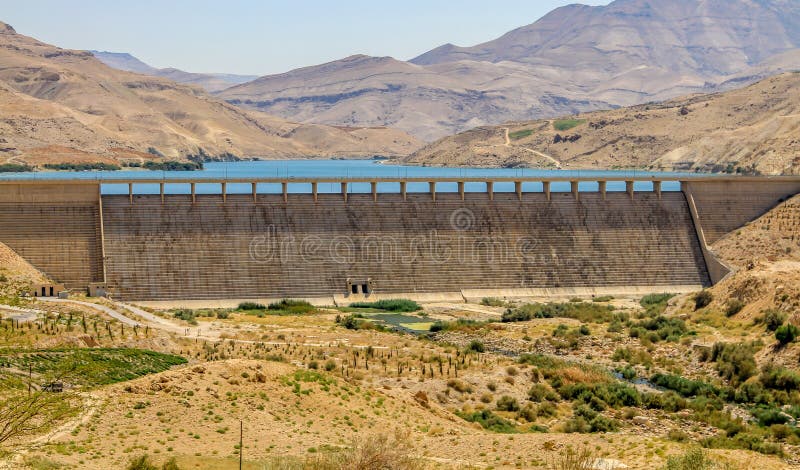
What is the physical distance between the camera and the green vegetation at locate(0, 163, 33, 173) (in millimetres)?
154575

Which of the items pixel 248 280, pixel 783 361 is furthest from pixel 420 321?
pixel 783 361

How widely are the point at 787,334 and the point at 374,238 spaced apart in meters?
29.1

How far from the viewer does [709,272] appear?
70.6 metres

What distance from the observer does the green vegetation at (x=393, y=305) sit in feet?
208

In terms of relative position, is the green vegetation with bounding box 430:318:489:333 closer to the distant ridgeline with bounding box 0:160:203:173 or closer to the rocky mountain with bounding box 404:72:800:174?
the rocky mountain with bounding box 404:72:800:174

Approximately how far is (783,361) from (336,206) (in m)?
32.4

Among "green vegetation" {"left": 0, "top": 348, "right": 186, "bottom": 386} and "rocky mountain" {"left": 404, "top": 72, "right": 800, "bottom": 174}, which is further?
"rocky mountain" {"left": 404, "top": 72, "right": 800, "bottom": 174}

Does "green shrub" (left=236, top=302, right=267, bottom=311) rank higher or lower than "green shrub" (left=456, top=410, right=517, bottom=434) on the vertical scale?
higher

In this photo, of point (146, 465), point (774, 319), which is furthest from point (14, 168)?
point (146, 465)

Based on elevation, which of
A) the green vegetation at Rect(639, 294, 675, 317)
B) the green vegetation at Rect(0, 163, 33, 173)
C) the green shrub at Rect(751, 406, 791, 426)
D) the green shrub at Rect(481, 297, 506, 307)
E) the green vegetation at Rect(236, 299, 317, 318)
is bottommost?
the green shrub at Rect(751, 406, 791, 426)

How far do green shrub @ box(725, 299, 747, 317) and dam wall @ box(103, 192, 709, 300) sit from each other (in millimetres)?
15005

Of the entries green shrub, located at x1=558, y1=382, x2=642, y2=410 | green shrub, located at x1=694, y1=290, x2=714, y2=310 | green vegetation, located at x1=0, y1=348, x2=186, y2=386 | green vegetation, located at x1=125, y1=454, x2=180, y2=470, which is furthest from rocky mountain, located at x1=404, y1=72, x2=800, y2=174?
green vegetation, located at x1=125, y1=454, x2=180, y2=470

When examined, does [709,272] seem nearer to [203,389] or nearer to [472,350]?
[472,350]

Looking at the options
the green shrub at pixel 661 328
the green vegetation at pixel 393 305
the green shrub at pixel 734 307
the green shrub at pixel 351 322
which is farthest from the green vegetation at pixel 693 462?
the green vegetation at pixel 393 305
